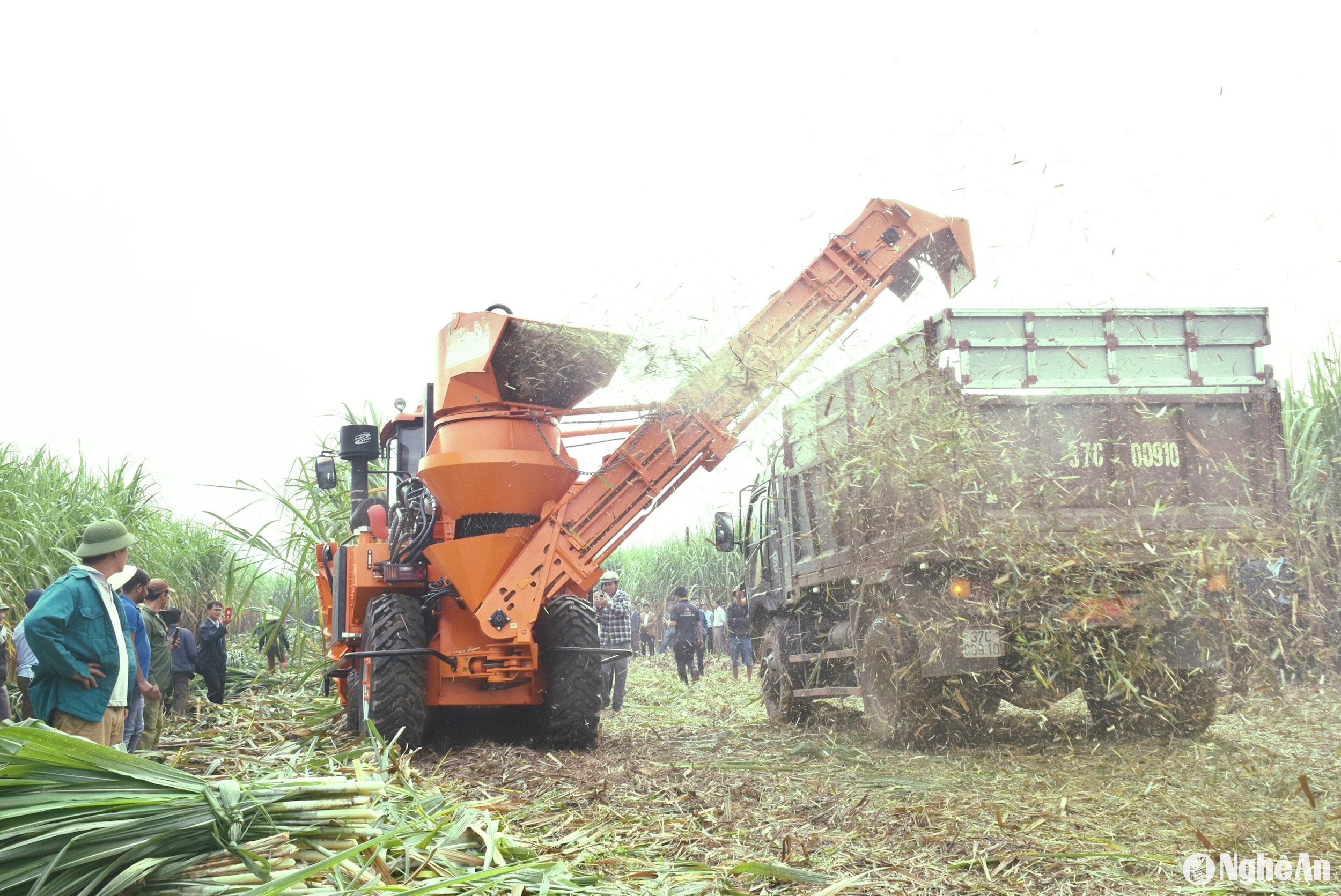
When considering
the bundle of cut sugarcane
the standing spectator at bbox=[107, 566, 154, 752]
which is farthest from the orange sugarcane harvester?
the bundle of cut sugarcane

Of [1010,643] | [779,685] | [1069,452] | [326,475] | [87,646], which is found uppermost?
[326,475]

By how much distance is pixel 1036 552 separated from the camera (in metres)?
6.48

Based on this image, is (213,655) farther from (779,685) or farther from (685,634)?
(685,634)

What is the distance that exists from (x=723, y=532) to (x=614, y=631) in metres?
3.22

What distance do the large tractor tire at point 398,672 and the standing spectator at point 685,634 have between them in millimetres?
9100

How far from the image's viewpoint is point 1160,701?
21.7 ft

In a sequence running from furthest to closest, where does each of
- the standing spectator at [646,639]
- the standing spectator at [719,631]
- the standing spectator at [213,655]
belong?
the standing spectator at [646,639], the standing spectator at [719,631], the standing spectator at [213,655]

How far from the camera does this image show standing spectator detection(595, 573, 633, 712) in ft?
39.8

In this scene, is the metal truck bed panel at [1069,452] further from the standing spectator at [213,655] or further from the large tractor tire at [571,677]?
the standing spectator at [213,655]

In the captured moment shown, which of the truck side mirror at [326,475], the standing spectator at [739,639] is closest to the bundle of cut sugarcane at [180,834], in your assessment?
the truck side mirror at [326,475]

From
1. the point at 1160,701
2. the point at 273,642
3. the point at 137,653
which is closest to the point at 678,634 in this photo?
the point at 273,642

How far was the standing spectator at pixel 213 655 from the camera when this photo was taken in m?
11.1

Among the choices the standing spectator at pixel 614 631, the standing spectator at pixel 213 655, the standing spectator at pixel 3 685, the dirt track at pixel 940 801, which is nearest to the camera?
the dirt track at pixel 940 801

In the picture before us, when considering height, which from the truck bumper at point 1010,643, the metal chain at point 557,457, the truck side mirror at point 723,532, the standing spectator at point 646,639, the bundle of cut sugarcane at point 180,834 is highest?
the metal chain at point 557,457
